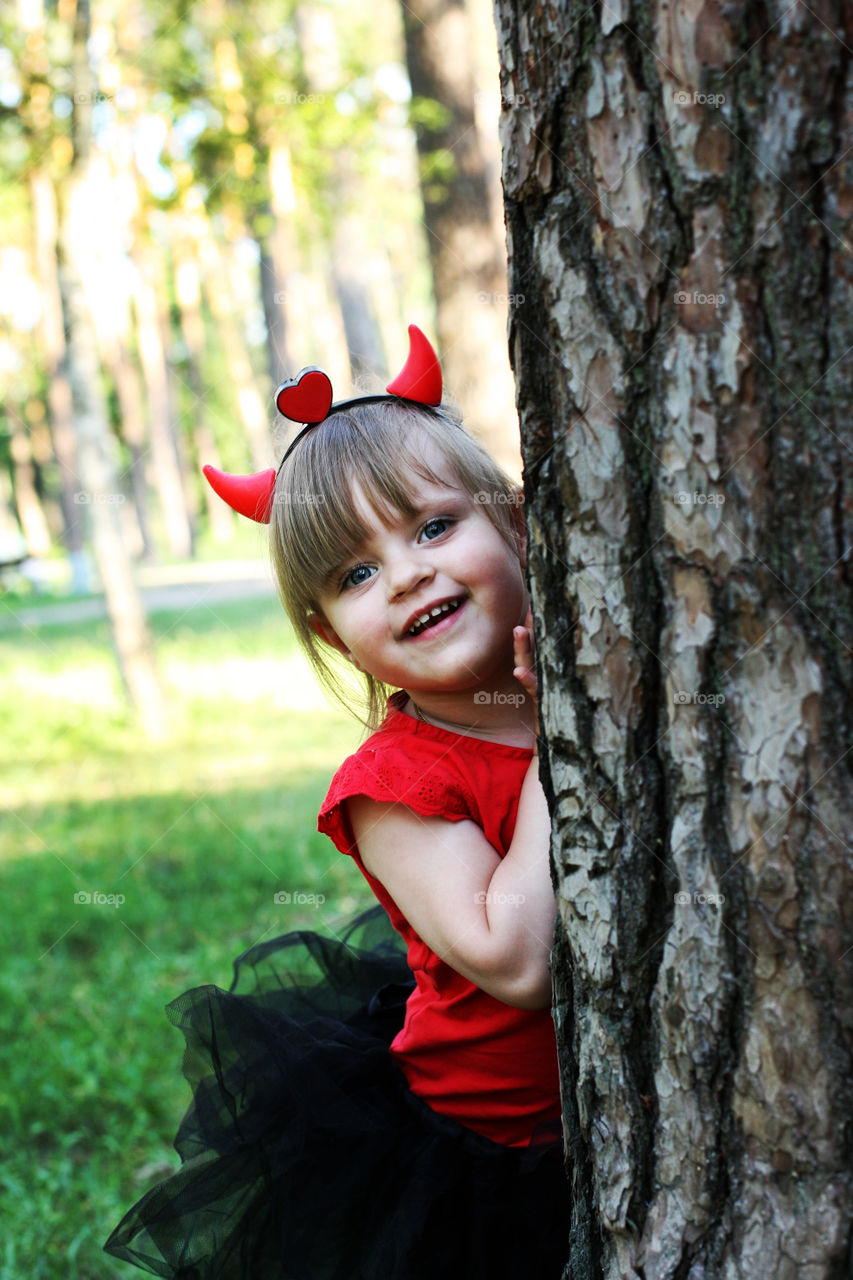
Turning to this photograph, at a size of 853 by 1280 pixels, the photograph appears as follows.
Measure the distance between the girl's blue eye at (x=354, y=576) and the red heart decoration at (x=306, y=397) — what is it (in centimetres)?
30

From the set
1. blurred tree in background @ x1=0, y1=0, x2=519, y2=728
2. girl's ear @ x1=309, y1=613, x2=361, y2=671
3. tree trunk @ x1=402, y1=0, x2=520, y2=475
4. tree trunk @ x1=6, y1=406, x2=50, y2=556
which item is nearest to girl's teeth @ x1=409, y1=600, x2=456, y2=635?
girl's ear @ x1=309, y1=613, x2=361, y2=671

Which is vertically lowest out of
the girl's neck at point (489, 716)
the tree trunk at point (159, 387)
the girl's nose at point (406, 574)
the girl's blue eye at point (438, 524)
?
the tree trunk at point (159, 387)

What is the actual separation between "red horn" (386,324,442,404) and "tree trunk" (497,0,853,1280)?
633mm

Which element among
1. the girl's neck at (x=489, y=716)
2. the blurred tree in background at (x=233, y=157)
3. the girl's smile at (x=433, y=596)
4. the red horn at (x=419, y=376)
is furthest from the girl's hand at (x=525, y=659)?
the blurred tree in background at (x=233, y=157)

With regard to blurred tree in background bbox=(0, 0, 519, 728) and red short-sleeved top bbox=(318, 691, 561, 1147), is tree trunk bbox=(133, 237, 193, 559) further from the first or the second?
red short-sleeved top bbox=(318, 691, 561, 1147)

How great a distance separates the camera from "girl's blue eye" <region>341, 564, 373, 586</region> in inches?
68.4

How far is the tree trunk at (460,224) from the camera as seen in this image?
5.90 metres

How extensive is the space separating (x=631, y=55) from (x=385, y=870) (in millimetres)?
1140

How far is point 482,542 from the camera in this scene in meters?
1.69

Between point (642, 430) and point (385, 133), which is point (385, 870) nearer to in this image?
point (642, 430)

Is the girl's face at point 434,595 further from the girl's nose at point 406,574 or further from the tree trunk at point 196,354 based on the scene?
the tree trunk at point 196,354

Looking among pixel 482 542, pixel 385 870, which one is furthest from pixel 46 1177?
pixel 482 542

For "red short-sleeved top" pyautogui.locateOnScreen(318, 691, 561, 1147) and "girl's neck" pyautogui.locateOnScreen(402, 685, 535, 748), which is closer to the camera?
"red short-sleeved top" pyautogui.locateOnScreen(318, 691, 561, 1147)

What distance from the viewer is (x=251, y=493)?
1.96 m
